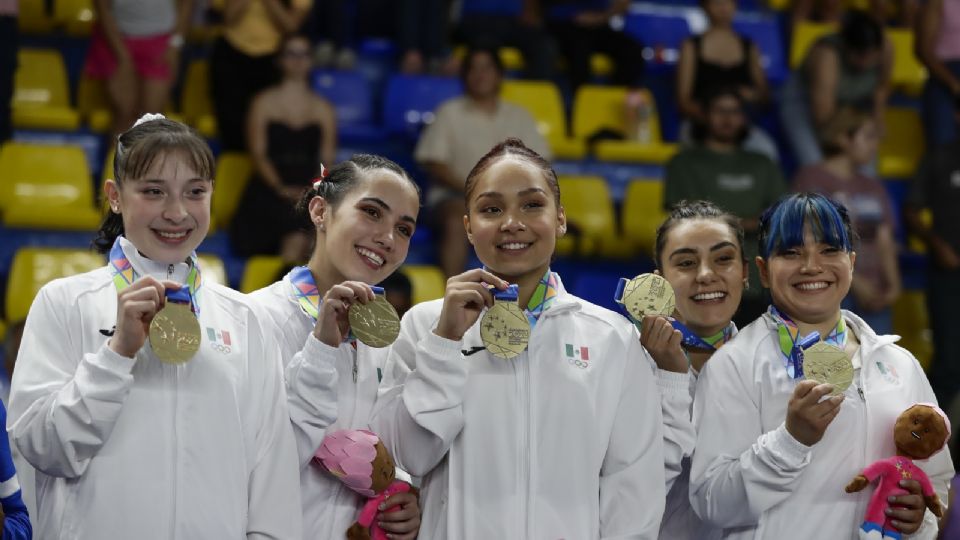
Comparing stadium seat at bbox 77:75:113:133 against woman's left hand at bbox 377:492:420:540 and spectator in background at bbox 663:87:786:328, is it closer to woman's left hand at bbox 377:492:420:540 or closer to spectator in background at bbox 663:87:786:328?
spectator in background at bbox 663:87:786:328

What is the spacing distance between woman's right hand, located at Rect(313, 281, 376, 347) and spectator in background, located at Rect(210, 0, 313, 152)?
4.57m

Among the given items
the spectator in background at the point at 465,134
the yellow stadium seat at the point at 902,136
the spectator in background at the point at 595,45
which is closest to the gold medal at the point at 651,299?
the spectator in background at the point at 465,134

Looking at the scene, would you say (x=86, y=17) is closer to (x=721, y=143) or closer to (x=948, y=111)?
(x=721, y=143)

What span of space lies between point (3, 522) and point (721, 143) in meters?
5.54

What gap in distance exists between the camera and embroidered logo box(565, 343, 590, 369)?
3.34 metres

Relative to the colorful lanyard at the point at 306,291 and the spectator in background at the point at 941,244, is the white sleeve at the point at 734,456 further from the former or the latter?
the spectator in background at the point at 941,244

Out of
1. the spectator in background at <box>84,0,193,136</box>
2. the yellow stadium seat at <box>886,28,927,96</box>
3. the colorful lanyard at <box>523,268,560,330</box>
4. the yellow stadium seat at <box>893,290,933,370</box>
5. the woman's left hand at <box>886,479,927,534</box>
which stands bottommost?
the yellow stadium seat at <box>893,290,933,370</box>

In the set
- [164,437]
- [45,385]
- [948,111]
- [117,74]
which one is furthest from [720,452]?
[948,111]

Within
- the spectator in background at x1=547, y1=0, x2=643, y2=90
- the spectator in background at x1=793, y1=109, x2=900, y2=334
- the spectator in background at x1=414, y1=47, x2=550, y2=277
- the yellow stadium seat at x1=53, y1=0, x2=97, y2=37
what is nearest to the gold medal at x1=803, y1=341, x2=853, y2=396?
the spectator in background at x1=414, y1=47, x2=550, y2=277

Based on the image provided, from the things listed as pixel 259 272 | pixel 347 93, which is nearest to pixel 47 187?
pixel 259 272

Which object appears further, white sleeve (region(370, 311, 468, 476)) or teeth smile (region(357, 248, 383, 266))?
teeth smile (region(357, 248, 383, 266))

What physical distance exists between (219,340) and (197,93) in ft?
17.2

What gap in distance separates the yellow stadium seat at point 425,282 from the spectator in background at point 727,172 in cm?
139

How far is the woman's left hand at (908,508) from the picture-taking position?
3.35 metres
